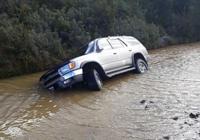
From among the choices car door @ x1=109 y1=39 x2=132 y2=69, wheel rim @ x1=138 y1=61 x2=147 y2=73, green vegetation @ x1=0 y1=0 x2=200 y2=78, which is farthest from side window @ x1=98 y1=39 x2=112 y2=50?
green vegetation @ x1=0 y1=0 x2=200 y2=78

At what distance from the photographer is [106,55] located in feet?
41.2

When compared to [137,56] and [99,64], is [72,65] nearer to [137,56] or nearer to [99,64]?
[99,64]

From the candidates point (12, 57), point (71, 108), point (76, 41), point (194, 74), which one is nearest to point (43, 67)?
point (12, 57)

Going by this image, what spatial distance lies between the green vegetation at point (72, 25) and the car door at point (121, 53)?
4821 millimetres

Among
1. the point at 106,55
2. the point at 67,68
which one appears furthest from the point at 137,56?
the point at 67,68

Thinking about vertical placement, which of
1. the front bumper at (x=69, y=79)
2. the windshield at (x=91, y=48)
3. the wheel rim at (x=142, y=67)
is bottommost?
the wheel rim at (x=142, y=67)

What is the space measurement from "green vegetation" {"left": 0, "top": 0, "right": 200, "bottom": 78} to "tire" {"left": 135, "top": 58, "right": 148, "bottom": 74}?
4.57 m

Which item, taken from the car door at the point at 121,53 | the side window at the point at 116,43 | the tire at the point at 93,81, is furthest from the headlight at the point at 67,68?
the side window at the point at 116,43

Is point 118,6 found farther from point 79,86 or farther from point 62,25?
point 79,86

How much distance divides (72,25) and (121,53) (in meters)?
9.72

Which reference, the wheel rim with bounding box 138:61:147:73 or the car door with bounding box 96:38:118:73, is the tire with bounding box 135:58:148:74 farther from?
the car door with bounding box 96:38:118:73

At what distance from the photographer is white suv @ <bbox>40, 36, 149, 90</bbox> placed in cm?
1135

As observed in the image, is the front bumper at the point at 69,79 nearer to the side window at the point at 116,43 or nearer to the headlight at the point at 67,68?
the headlight at the point at 67,68

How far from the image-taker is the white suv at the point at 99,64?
11352mm
